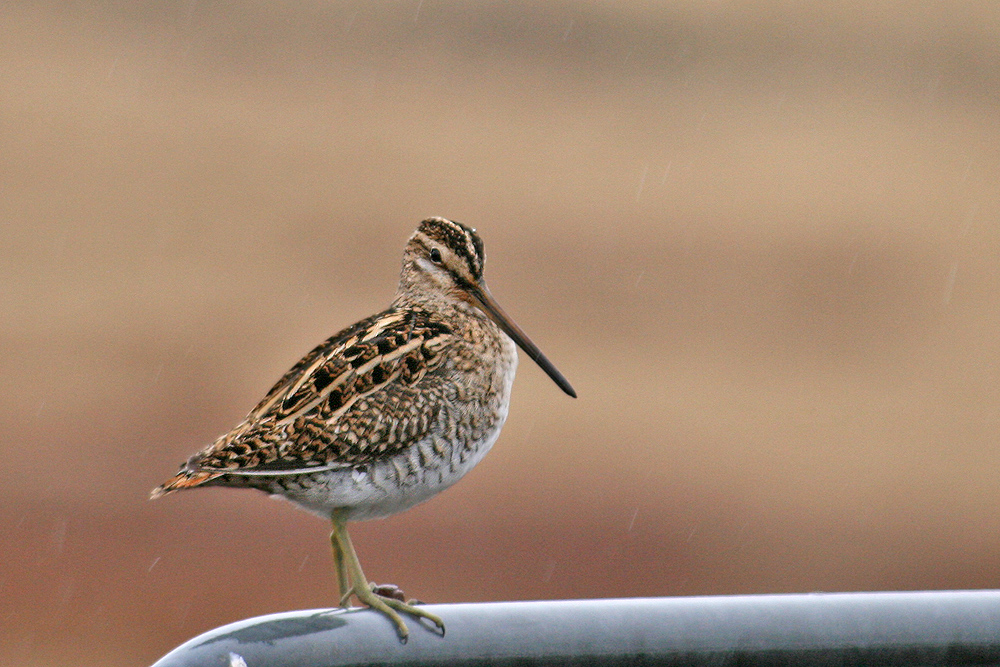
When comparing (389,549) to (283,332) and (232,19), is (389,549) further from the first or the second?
(232,19)

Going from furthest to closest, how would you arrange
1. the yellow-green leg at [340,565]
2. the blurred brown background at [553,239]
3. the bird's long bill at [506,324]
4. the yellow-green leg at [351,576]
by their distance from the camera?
1. the blurred brown background at [553,239]
2. the yellow-green leg at [340,565]
3. the bird's long bill at [506,324]
4. the yellow-green leg at [351,576]

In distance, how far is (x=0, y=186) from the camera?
20219 millimetres

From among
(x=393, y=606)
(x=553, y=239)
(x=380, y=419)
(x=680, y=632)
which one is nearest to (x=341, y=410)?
(x=380, y=419)

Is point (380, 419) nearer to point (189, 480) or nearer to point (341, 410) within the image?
point (341, 410)

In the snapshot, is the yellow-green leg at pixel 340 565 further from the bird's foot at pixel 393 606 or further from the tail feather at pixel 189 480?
the tail feather at pixel 189 480

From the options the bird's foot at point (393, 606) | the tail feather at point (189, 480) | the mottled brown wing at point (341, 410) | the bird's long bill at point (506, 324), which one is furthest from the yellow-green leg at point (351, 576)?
the bird's long bill at point (506, 324)

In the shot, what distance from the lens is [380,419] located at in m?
2.67

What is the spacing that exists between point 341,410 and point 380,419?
77 millimetres

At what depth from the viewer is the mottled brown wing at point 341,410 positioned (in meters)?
2.57

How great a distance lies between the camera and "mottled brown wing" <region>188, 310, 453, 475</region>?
257 cm

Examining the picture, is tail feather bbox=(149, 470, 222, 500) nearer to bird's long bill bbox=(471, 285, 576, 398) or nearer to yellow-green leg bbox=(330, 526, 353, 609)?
yellow-green leg bbox=(330, 526, 353, 609)

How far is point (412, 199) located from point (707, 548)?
756 centimetres

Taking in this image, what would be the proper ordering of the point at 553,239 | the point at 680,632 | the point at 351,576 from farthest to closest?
the point at 553,239 < the point at 351,576 < the point at 680,632

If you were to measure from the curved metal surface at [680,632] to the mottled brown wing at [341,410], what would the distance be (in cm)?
72
